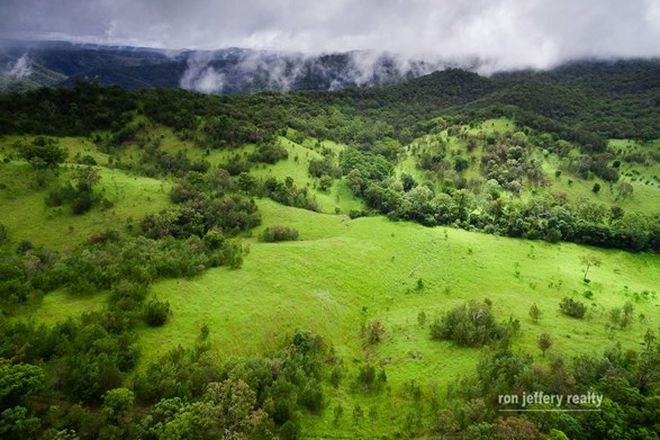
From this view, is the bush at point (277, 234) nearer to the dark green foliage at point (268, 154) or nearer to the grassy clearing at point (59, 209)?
the grassy clearing at point (59, 209)

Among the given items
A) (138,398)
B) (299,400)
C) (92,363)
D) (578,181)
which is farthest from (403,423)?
(578,181)

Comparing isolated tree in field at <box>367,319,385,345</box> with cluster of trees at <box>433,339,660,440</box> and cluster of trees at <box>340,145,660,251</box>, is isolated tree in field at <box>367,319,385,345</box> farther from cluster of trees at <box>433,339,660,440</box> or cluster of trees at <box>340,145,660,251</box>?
cluster of trees at <box>340,145,660,251</box>

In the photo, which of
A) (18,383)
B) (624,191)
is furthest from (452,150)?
(18,383)

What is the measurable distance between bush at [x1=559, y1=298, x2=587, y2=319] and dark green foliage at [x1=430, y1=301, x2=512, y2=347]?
12.4 m

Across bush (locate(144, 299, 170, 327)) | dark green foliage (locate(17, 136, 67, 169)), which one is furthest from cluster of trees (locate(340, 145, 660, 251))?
dark green foliage (locate(17, 136, 67, 169))

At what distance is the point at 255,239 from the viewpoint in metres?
70.0

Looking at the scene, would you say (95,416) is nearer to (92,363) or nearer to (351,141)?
(92,363)

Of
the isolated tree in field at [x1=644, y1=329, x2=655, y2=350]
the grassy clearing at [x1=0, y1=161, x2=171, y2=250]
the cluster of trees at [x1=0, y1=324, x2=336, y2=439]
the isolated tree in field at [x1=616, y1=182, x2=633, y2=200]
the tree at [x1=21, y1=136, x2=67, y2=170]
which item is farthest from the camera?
the isolated tree in field at [x1=616, y1=182, x2=633, y2=200]

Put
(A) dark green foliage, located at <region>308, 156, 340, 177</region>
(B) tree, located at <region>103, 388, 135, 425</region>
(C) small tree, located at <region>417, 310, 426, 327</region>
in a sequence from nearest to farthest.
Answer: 1. (B) tree, located at <region>103, 388, 135, 425</region>
2. (C) small tree, located at <region>417, 310, 426, 327</region>
3. (A) dark green foliage, located at <region>308, 156, 340, 177</region>

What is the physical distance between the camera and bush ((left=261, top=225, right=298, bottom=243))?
68.5 m

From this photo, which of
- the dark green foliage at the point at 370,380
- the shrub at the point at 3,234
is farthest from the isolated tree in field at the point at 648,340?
the shrub at the point at 3,234

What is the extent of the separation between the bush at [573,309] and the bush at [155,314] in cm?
4994

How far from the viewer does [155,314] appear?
3869 cm

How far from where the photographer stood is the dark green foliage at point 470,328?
42094 millimetres
